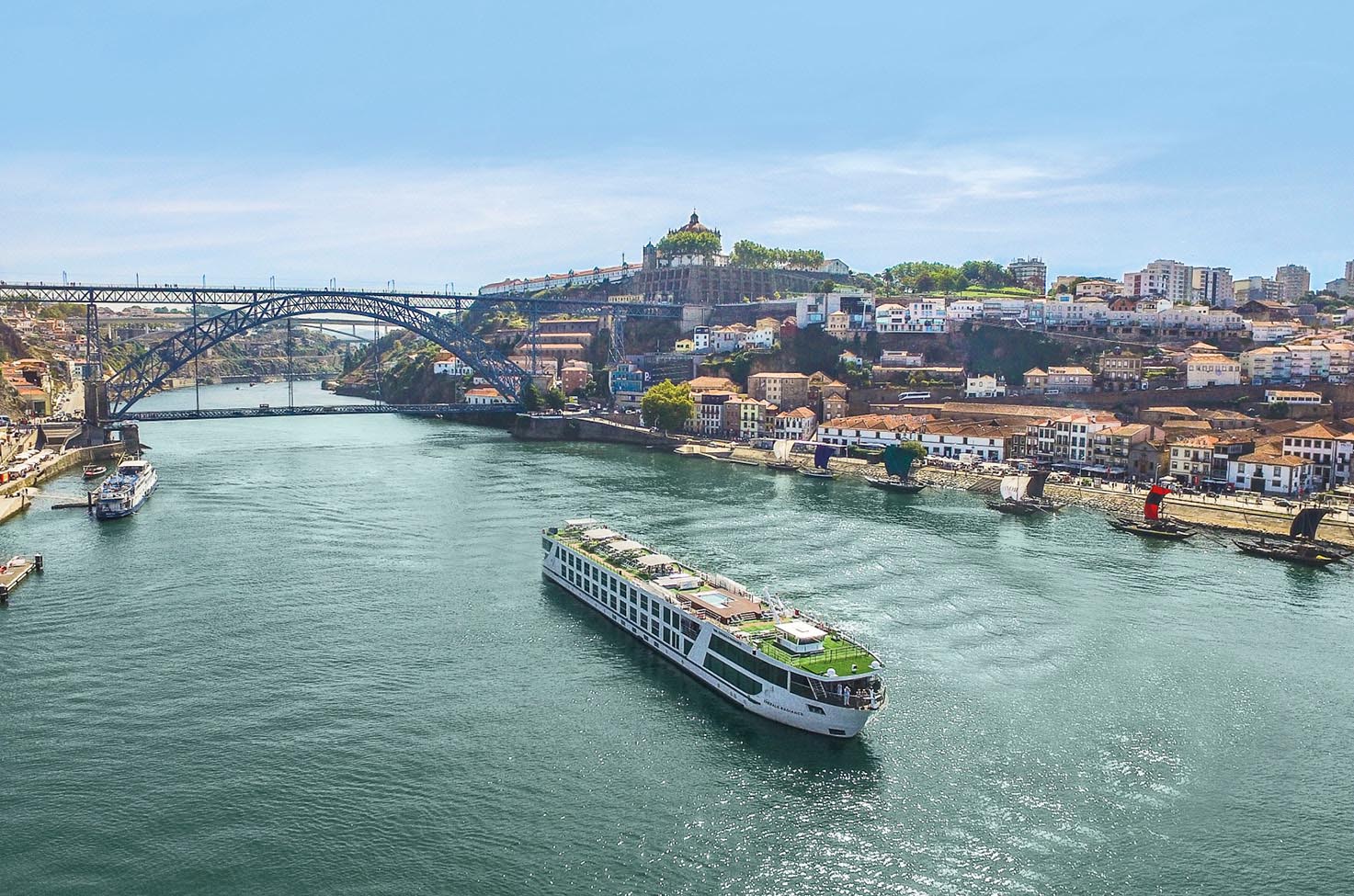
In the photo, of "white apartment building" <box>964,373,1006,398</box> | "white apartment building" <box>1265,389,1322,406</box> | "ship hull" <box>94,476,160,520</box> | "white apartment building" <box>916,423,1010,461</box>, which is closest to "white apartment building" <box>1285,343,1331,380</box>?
"white apartment building" <box>1265,389,1322,406</box>

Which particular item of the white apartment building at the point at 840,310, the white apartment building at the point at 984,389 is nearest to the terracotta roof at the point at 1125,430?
the white apartment building at the point at 984,389

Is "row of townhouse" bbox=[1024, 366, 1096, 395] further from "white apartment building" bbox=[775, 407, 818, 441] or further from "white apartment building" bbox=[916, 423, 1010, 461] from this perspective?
"white apartment building" bbox=[775, 407, 818, 441]

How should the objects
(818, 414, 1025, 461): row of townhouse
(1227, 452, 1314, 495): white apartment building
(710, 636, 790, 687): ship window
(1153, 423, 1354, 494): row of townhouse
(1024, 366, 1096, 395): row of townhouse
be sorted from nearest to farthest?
1. (710, 636, 790, 687): ship window
2. (1227, 452, 1314, 495): white apartment building
3. (1153, 423, 1354, 494): row of townhouse
4. (818, 414, 1025, 461): row of townhouse
5. (1024, 366, 1096, 395): row of townhouse

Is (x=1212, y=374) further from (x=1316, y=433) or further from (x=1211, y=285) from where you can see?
(x=1211, y=285)

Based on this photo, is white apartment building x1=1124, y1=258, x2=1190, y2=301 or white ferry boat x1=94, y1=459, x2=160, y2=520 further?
white apartment building x1=1124, y1=258, x2=1190, y2=301

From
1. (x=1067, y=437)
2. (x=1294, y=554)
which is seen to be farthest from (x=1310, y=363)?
(x=1294, y=554)

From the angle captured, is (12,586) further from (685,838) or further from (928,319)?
(928,319)

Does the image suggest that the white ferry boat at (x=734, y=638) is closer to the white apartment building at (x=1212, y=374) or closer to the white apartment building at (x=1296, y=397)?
the white apartment building at (x=1296, y=397)
